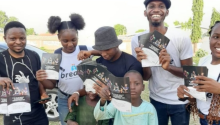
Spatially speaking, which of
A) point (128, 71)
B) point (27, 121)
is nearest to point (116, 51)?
point (128, 71)

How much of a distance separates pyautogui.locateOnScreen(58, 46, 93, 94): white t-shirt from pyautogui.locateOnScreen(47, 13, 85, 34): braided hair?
34 cm

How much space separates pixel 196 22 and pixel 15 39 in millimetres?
29554

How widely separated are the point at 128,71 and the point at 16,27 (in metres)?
1.36

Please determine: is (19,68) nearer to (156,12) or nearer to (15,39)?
(15,39)

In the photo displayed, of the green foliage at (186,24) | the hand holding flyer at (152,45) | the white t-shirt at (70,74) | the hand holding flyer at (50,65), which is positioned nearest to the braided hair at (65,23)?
the white t-shirt at (70,74)

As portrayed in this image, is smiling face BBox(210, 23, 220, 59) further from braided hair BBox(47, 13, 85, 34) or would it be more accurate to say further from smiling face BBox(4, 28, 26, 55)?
smiling face BBox(4, 28, 26, 55)

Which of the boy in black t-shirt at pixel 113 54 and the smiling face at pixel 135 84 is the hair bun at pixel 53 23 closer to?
the boy in black t-shirt at pixel 113 54

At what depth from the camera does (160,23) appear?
2.64 m

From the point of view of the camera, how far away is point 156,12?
8.52ft

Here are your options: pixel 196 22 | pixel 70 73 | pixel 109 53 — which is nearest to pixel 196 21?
pixel 196 22

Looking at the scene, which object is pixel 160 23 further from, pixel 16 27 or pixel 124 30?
pixel 124 30

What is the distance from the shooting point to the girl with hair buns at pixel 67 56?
279cm

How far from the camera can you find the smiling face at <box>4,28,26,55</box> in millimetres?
2521

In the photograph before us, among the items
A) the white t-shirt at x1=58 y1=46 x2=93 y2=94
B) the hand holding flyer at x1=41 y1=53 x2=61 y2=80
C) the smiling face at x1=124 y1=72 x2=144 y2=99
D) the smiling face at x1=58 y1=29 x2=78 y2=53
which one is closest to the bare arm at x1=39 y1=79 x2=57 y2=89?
the white t-shirt at x1=58 y1=46 x2=93 y2=94
